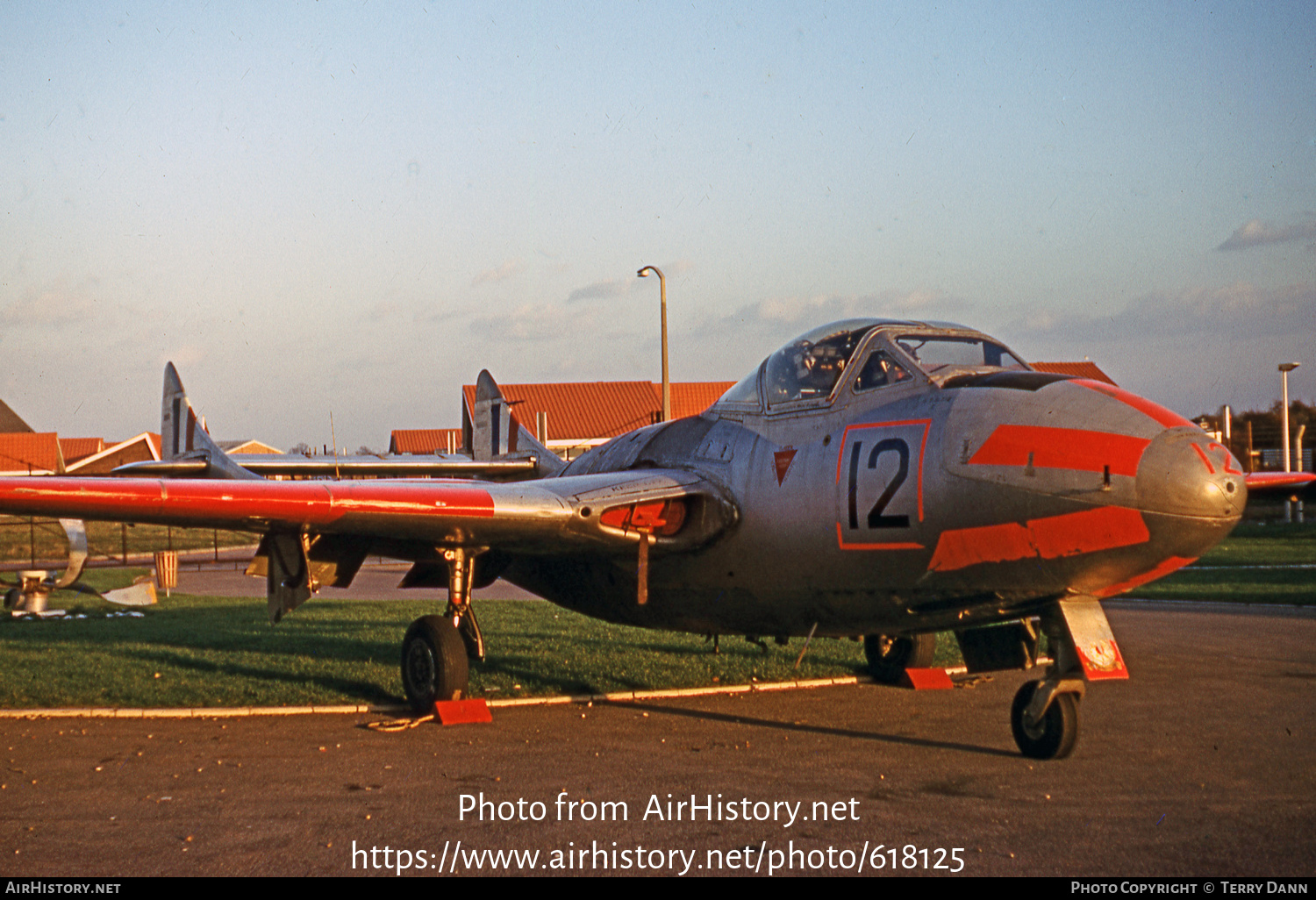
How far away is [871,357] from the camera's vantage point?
8.37m

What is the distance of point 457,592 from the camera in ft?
34.2

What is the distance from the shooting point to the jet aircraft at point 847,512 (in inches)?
270

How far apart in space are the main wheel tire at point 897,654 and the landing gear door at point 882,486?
4070mm

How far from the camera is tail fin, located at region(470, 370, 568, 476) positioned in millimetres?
15805

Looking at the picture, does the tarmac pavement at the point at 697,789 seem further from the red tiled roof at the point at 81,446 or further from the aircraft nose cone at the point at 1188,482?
the red tiled roof at the point at 81,446

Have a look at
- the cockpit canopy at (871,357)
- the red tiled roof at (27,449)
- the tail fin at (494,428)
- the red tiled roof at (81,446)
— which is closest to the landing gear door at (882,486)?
the cockpit canopy at (871,357)

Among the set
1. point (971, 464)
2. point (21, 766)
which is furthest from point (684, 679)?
point (21, 766)

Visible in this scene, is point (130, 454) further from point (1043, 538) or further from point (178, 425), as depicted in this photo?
point (1043, 538)

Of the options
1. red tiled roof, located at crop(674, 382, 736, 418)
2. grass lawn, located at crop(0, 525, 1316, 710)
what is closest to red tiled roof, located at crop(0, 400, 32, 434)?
red tiled roof, located at crop(674, 382, 736, 418)

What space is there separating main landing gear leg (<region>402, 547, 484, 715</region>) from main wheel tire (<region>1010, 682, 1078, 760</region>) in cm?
487

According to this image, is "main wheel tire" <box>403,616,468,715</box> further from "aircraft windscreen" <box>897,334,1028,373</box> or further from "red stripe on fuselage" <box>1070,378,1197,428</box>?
"red stripe on fuselage" <box>1070,378,1197,428</box>

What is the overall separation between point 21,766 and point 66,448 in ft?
305

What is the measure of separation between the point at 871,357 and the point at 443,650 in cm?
466

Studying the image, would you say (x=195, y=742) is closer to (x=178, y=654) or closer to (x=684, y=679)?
(x=684, y=679)
